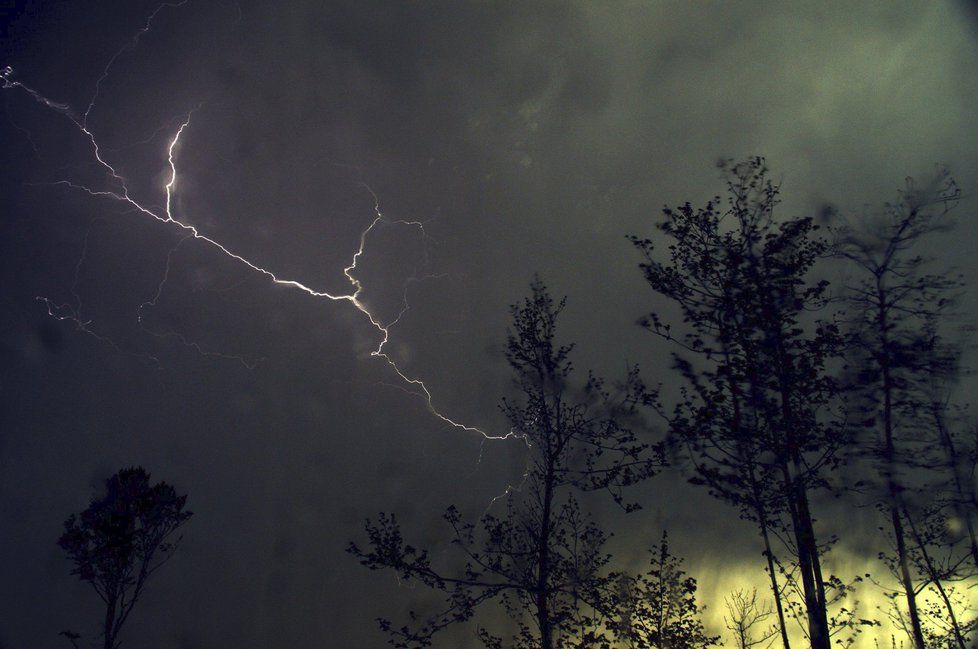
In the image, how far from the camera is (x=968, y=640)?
9555mm

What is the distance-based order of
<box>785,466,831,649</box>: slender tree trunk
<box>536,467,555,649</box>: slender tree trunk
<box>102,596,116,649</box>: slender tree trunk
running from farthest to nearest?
<box>102,596,116,649</box>: slender tree trunk → <box>536,467,555,649</box>: slender tree trunk → <box>785,466,831,649</box>: slender tree trunk

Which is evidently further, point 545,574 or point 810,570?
point 545,574

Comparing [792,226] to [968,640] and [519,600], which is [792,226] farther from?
[968,640]

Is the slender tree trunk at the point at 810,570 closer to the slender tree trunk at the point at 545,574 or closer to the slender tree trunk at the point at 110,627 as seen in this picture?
the slender tree trunk at the point at 545,574

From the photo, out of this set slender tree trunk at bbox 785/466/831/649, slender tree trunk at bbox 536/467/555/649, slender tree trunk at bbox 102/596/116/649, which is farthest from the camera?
slender tree trunk at bbox 102/596/116/649

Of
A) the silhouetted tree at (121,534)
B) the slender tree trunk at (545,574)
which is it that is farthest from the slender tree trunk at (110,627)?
the slender tree trunk at (545,574)

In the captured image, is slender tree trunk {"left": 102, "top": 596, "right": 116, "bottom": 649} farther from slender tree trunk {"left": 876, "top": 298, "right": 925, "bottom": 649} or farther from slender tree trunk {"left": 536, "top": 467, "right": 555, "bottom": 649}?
slender tree trunk {"left": 876, "top": 298, "right": 925, "bottom": 649}

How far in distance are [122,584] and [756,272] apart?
624 inches

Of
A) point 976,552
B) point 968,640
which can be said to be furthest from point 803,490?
point 968,640

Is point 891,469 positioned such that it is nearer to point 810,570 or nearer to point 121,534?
point 810,570

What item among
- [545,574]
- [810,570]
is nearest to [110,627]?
[545,574]

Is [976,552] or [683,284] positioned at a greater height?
[683,284]

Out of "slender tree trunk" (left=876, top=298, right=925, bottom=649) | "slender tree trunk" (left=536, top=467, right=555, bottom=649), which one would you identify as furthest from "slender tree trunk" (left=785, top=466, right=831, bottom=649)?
"slender tree trunk" (left=536, top=467, right=555, bottom=649)

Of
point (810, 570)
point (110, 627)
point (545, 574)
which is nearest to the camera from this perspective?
point (810, 570)
